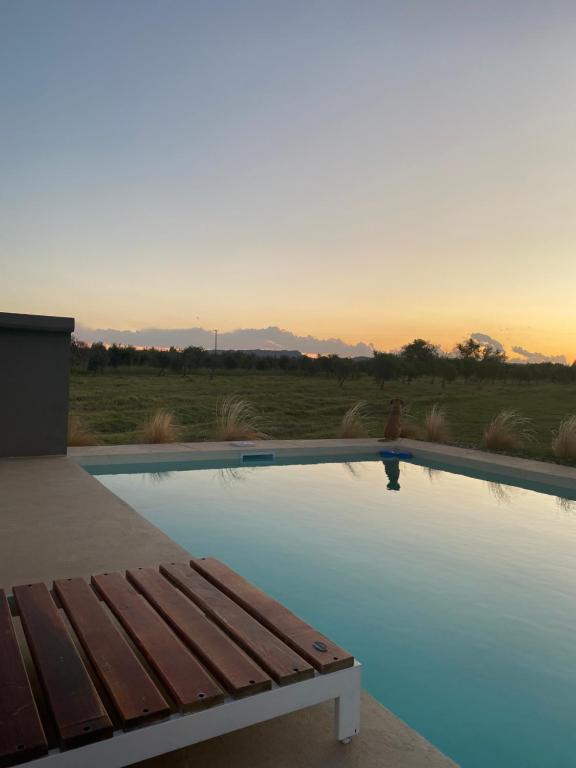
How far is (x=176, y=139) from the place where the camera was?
9.75 m

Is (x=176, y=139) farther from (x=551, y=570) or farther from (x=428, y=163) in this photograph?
(x=551, y=570)

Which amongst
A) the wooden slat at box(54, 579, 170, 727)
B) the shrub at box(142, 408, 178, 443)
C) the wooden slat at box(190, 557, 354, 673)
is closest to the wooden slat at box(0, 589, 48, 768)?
the wooden slat at box(54, 579, 170, 727)

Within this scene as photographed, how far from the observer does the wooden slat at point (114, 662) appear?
4.46ft

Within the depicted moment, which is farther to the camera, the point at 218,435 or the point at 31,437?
the point at 218,435

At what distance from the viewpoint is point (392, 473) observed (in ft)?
25.0

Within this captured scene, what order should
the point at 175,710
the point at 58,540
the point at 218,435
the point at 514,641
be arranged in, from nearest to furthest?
the point at 175,710 → the point at 514,641 → the point at 58,540 → the point at 218,435

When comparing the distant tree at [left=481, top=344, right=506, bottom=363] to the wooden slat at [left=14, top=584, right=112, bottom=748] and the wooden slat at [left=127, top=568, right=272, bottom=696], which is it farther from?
the wooden slat at [left=14, top=584, right=112, bottom=748]

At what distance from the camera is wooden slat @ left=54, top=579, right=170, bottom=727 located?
4.46ft

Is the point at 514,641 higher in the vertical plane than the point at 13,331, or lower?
lower

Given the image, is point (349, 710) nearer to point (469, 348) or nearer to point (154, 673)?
point (154, 673)

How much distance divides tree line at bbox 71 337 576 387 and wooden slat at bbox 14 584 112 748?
98.0 ft

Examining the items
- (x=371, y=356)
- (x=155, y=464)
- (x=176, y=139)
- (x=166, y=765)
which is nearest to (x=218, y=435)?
(x=155, y=464)

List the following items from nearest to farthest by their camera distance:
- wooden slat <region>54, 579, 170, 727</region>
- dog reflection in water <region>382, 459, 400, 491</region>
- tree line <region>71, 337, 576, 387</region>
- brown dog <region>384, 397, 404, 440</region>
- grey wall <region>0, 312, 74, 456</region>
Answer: wooden slat <region>54, 579, 170, 727</region> → grey wall <region>0, 312, 74, 456</region> → dog reflection in water <region>382, 459, 400, 491</region> → brown dog <region>384, 397, 404, 440</region> → tree line <region>71, 337, 576, 387</region>

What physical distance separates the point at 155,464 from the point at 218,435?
6.46ft
